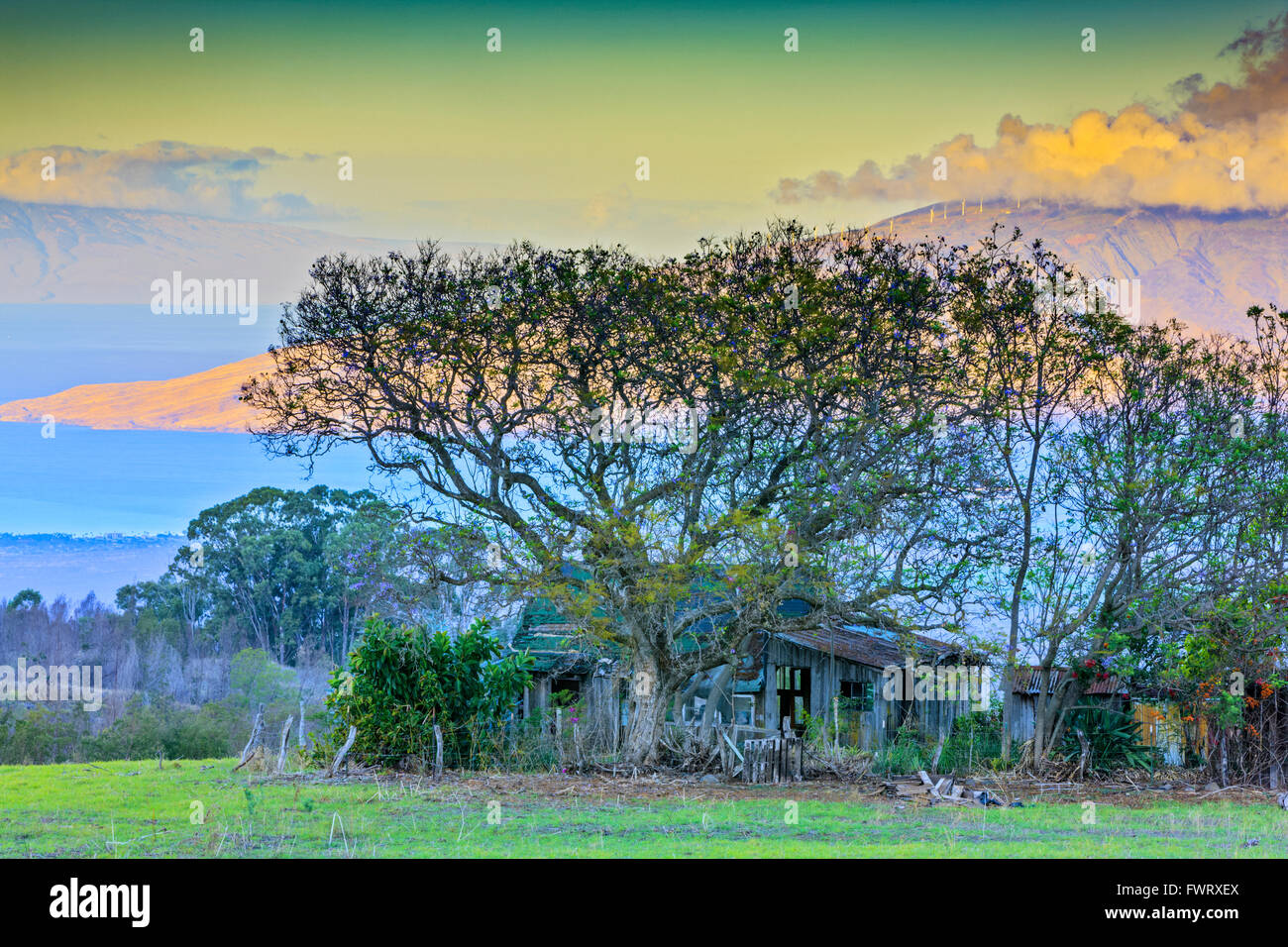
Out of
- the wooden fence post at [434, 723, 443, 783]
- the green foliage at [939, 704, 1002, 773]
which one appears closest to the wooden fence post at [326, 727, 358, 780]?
the wooden fence post at [434, 723, 443, 783]

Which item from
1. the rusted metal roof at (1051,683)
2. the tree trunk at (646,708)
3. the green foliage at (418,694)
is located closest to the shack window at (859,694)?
the rusted metal roof at (1051,683)

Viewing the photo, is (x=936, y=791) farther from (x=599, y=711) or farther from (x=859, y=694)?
(x=859, y=694)

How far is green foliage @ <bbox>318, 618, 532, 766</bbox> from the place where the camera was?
21.9 metres

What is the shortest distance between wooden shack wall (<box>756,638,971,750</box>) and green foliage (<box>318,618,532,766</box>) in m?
10.2

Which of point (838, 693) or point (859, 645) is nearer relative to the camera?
point (838, 693)

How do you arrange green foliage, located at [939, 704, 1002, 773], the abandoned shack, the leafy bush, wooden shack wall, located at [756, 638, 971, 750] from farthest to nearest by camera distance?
wooden shack wall, located at [756, 638, 971, 750], the abandoned shack, the leafy bush, green foliage, located at [939, 704, 1002, 773]

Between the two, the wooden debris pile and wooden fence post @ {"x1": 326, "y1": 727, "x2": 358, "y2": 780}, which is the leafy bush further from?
wooden fence post @ {"x1": 326, "y1": 727, "x2": 358, "y2": 780}

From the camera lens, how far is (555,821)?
16703 mm

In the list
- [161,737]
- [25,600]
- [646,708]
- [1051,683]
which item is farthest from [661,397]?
[25,600]

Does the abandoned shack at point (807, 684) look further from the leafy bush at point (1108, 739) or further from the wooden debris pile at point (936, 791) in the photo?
the wooden debris pile at point (936, 791)

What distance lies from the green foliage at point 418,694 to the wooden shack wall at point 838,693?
10154 mm

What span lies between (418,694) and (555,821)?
A: 6203 millimetres

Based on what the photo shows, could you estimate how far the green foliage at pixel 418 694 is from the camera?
2189 centimetres
